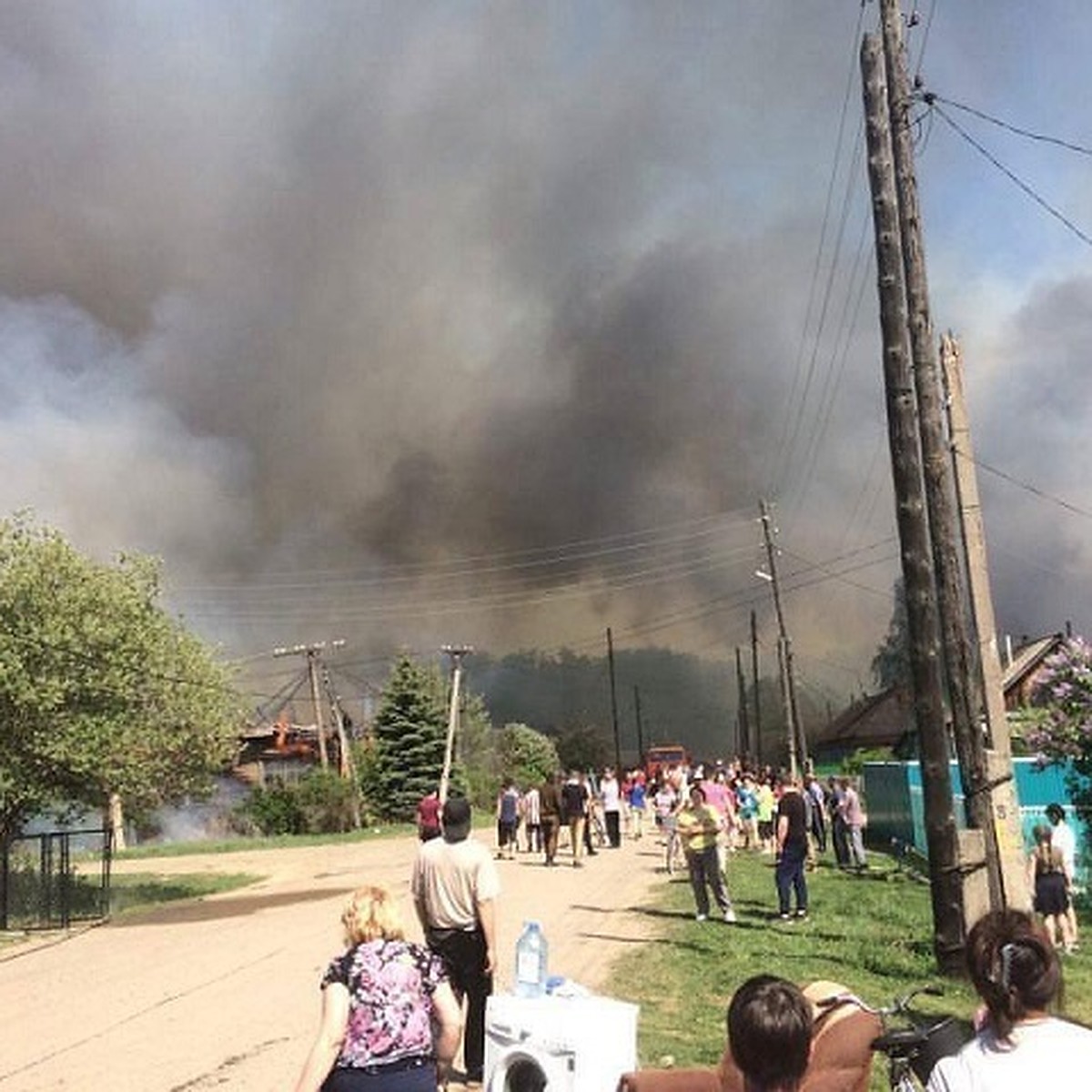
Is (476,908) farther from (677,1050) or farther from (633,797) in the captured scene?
(633,797)

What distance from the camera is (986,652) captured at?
9.91 metres

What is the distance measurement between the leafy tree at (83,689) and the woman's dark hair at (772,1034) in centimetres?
1894

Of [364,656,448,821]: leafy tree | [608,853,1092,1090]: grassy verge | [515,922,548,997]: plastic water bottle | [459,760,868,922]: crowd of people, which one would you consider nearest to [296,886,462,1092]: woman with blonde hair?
[515,922,548,997]: plastic water bottle

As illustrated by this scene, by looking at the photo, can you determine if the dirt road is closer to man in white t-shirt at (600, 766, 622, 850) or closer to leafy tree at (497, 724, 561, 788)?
man in white t-shirt at (600, 766, 622, 850)

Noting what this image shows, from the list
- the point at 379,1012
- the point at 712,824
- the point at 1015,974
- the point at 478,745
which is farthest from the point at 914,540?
the point at 478,745

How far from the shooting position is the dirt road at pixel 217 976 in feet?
27.0

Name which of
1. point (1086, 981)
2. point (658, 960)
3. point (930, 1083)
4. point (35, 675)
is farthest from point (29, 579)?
point (930, 1083)

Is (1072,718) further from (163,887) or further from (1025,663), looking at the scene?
(1025,663)

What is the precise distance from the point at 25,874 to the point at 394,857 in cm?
1037

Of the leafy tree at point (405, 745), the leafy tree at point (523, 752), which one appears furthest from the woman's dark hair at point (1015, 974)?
the leafy tree at point (523, 752)

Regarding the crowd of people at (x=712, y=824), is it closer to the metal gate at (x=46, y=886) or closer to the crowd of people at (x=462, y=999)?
the crowd of people at (x=462, y=999)

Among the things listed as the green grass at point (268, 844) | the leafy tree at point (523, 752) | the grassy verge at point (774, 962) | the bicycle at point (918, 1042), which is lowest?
the grassy verge at point (774, 962)

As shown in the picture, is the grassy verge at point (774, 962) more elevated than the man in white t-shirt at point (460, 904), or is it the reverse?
the man in white t-shirt at point (460, 904)

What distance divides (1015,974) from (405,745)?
168 feet
